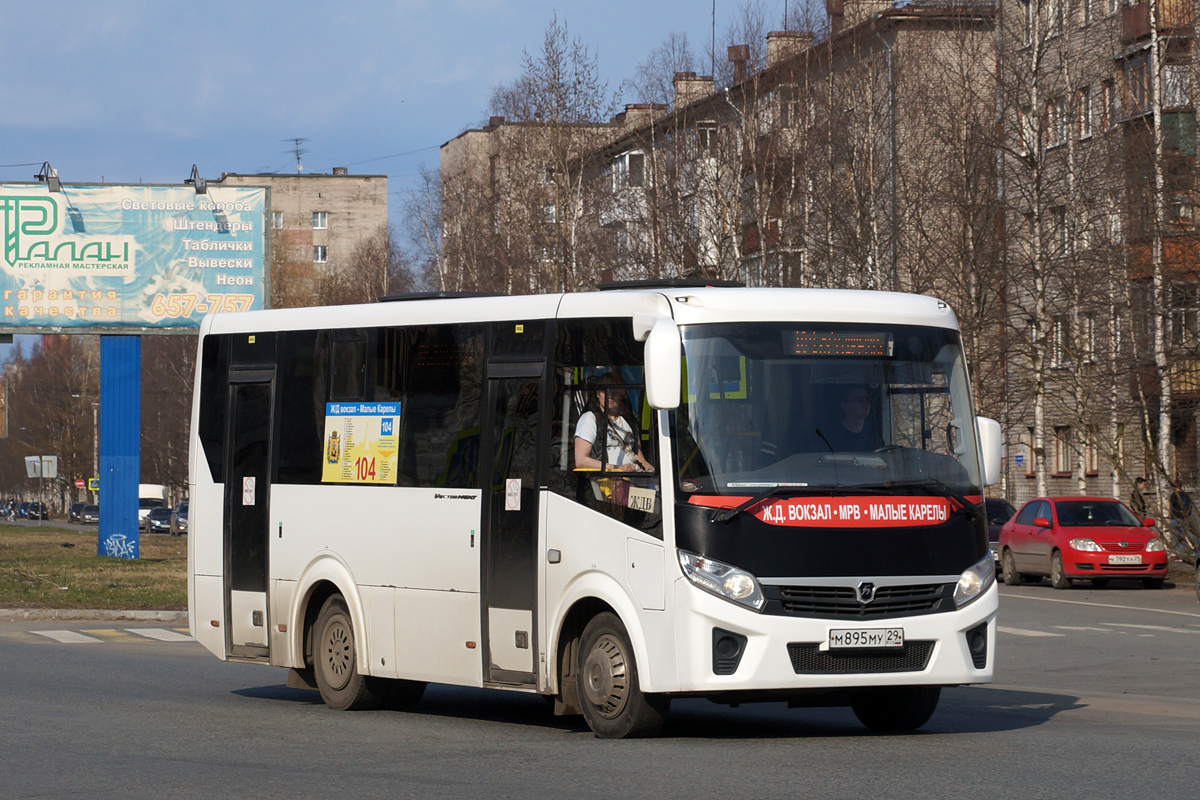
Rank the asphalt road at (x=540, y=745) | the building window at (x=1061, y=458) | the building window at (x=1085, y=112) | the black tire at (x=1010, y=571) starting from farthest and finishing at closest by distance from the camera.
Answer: the building window at (x=1061, y=458), the building window at (x=1085, y=112), the black tire at (x=1010, y=571), the asphalt road at (x=540, y=745)

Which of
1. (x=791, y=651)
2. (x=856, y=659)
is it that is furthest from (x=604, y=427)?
(x=856, y=659)

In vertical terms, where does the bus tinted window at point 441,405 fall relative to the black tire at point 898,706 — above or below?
above

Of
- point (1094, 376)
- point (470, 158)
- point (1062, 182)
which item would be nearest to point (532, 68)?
point (470, 158)

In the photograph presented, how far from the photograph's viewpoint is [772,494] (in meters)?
10.5

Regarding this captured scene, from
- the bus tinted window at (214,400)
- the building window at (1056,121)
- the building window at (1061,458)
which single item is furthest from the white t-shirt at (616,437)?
the building window at (1061,458)

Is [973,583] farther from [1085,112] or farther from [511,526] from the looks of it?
[1085,112]

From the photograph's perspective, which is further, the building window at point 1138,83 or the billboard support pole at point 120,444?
the billboard support pole at point 120,444

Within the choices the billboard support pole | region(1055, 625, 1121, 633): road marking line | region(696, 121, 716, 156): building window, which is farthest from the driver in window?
region(696, 121, 716, 156): building window

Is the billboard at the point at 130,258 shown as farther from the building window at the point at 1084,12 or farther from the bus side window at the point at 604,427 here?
the bus side window at the point at 604,427

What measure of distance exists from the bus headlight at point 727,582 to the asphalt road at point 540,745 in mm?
851

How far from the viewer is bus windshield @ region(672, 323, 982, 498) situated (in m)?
10.6

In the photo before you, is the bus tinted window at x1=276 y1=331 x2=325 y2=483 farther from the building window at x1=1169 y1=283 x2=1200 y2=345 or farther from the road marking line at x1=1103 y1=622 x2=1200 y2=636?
the building window at x1=1169 y1=283 x2=1200 y2=345

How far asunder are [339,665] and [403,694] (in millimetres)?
527

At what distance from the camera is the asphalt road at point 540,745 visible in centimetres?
891
